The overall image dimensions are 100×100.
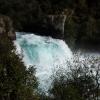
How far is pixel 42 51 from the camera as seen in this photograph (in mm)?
45531

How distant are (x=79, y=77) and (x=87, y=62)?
102 inches

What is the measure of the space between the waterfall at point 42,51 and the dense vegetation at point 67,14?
4.87 meters

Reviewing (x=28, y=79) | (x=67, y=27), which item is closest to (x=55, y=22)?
(x=67, y=27)

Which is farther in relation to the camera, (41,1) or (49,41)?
(41,1)

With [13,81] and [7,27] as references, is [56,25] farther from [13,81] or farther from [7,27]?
[13,81]

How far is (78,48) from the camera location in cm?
5462

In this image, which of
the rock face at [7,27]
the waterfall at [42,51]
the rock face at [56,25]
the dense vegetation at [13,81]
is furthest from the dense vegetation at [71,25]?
the waterfall at [42,51]

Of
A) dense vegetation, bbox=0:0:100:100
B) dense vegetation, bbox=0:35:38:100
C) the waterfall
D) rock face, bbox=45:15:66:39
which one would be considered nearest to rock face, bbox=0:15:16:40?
the waterfall

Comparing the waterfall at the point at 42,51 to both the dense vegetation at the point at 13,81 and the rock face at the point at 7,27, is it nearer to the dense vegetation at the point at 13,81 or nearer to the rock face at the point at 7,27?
the rock face at the point at 7,27

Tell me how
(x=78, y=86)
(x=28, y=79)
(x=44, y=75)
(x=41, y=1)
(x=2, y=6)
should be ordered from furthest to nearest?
(x=41, y=1) → (x=2, y=6) → (x=44, y=75) → (x=78, y=86) → (x=28, y=79)

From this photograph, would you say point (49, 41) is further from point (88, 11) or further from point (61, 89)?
point (61, 89)

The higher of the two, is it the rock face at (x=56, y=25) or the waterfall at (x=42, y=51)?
the rock face at (x=56, y=25)

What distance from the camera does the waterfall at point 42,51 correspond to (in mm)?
43781

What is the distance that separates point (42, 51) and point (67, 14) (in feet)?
40.6
